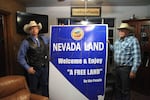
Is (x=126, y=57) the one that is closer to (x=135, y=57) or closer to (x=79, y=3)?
(x=135, y=57)

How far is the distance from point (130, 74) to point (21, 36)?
2.90 metres

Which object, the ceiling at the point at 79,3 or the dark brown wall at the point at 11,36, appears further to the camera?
the ceiling at the point at 79,3

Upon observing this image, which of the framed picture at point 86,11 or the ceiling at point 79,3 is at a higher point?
the ceiling at point 79,3

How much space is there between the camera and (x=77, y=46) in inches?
97.9

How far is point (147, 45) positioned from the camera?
4.04 m

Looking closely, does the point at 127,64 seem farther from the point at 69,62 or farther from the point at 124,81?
the point at 69,62

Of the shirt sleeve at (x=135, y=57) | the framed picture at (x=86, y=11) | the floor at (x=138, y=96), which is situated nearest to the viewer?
the shirt sleeve at (x=135, y=57)

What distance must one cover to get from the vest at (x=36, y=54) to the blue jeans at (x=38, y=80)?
0.09 meters

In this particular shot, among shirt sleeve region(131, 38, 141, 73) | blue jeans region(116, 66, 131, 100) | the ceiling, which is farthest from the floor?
the ceiling

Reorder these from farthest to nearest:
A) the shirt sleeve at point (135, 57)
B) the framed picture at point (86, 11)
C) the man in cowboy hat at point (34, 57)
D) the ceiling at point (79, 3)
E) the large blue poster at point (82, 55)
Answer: the framed picture at point (86, 11) → the ceiling at point (79, 3) → the man in cowboy hat at point (34, 57) → the shirt sleeve at point (135, 57) → the large blue poster at point (82, 55)

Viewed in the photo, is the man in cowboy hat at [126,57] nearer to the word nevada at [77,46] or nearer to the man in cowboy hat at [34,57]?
the word nevada at [77,46]

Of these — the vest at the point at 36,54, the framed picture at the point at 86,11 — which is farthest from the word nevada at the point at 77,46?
the framed picture at the point at 86,11

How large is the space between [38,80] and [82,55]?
901 millimetres

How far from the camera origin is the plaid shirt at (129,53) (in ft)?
8.59
